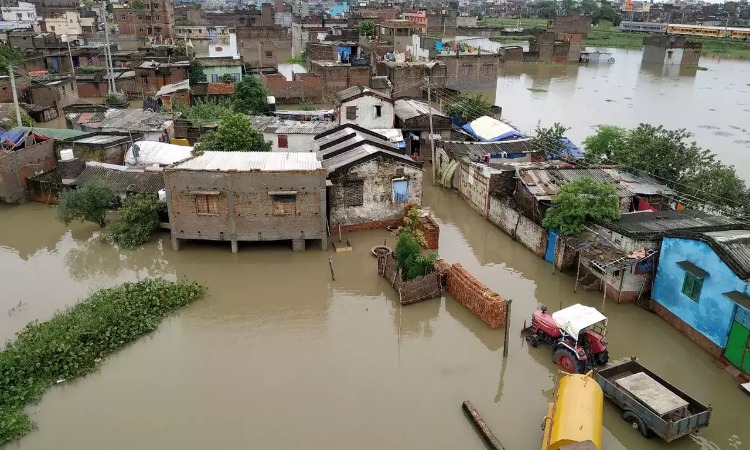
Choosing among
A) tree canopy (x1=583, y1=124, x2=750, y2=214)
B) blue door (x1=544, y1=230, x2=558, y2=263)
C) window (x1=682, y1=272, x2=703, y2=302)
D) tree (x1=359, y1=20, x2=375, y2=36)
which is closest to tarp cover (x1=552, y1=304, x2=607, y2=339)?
window (x1=682, y1=272, x2=703, y2=302)

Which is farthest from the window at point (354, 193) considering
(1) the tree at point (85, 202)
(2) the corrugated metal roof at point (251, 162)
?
(1) the tree at point (85, 202)

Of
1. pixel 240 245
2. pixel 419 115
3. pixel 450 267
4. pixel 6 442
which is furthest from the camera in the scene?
pixel 419 115

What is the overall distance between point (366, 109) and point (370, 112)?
27 cm

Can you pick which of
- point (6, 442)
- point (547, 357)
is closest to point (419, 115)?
point (547, 357)

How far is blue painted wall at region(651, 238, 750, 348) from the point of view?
1252cm

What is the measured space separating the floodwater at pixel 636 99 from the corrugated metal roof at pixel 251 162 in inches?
889

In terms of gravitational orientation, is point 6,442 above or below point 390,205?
below

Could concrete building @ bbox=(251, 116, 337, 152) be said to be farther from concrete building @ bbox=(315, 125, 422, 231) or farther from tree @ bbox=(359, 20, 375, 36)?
tree @ bbox=(359, 20, 375, 36)

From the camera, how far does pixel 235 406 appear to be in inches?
465

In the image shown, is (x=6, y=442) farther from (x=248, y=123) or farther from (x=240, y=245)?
(x=248, y=123)

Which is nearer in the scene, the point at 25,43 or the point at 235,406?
the point at 235,406

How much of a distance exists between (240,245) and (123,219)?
4.23 metres

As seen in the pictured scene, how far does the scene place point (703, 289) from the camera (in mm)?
13188

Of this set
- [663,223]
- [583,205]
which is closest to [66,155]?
[583,205]
